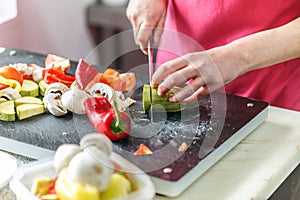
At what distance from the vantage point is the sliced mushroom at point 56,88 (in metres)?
1.38

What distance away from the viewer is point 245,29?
5.03 feet

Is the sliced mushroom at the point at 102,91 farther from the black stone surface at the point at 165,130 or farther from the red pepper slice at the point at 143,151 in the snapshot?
the red pepper slice at the point at 143,151

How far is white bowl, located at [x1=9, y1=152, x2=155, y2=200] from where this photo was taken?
1.00 metres

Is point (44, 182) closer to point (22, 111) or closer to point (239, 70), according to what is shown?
point (22, 111)

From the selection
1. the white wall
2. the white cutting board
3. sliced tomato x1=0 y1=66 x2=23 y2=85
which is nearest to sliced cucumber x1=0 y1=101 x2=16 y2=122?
sliced tomato x1=0 y1=66 x2=23 y2=85

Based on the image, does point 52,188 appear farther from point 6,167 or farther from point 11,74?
point 11,74

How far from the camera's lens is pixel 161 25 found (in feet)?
5.27

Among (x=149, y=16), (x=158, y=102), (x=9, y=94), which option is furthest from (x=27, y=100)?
(x=149, y=16)

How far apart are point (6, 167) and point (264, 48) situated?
0.54 meters

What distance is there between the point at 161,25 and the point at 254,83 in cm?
24

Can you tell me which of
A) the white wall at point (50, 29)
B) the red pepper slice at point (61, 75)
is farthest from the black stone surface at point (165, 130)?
the white wall at point (50, 29)

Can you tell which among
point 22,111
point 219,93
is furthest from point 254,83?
point 22,111

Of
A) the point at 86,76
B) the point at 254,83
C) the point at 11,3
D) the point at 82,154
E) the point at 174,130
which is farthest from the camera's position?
the point at 11,3

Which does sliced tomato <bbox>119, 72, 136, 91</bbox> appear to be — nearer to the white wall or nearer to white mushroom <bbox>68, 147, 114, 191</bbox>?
white mushroom <bbox>68, 147, 114, 191</bbox>
